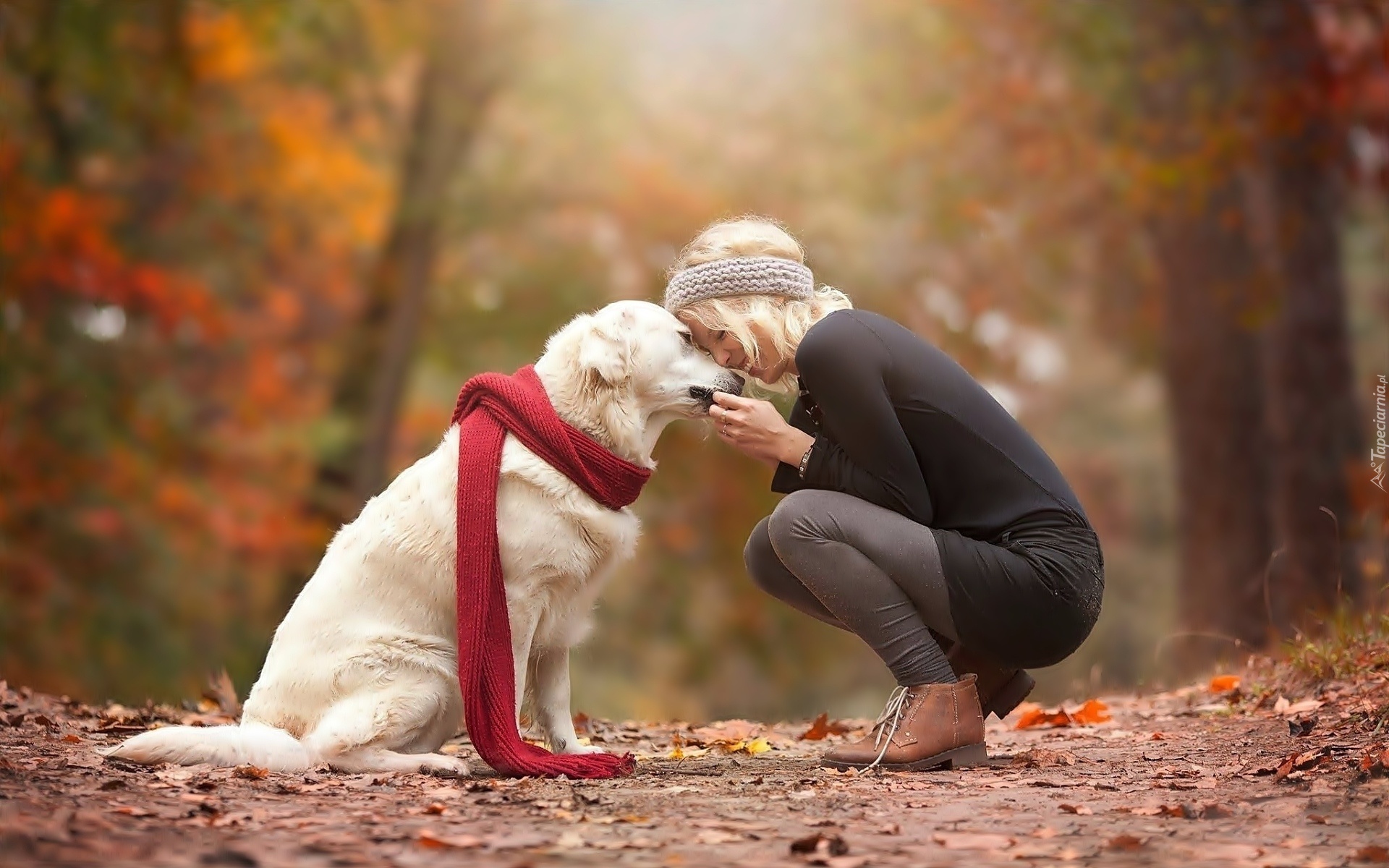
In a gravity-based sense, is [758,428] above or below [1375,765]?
above

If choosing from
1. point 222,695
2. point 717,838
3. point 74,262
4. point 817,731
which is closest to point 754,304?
point 717,838

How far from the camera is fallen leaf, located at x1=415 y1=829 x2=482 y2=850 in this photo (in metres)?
2.69

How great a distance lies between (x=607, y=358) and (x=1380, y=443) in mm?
4105

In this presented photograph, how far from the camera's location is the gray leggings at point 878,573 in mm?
3812

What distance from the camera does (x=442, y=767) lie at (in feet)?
12.4

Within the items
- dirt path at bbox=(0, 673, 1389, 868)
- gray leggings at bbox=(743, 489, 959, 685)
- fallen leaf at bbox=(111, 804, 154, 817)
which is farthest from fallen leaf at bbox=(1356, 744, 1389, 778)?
fallen leaf at bbox=(111, 804, 154, 817)

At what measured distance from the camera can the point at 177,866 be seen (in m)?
2.35

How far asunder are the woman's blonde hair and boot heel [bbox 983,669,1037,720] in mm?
1209

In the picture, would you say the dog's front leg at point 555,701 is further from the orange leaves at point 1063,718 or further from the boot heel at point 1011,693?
the orange leaves at point 1063,718

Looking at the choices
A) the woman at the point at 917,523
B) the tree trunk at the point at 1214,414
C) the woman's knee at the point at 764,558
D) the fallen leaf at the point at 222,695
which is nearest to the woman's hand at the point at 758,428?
the woman at the point at 917,523

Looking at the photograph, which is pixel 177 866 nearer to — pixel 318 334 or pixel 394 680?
pixel 394 680

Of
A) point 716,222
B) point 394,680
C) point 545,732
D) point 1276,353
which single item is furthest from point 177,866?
point 1276,353

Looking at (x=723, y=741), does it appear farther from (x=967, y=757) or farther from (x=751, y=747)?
(x=967, y=757)

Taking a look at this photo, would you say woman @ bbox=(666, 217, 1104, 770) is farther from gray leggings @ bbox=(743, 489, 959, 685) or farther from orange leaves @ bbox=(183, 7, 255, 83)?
orange leaves @ bbox=(183, 7, 255, 83)
